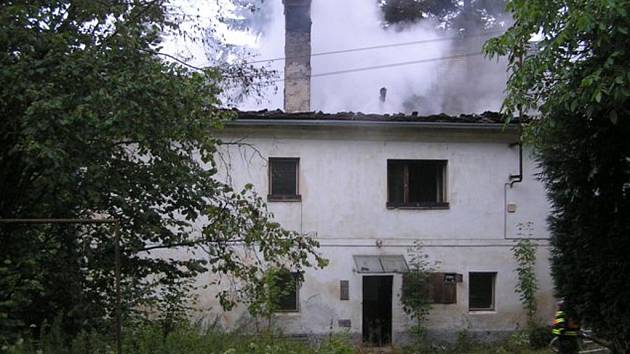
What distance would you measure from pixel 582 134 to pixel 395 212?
6.01 meters

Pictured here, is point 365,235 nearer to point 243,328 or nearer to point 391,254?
point 391,254

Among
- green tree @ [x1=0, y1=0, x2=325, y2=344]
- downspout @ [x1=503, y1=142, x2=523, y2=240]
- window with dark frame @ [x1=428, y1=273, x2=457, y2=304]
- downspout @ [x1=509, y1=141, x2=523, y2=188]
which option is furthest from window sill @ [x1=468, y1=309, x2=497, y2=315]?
green tree @ [x1=0, y1=0, x2=325, y2=344]

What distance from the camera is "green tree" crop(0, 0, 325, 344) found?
20.9ft

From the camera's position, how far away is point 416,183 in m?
14.0

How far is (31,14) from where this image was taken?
6645mm

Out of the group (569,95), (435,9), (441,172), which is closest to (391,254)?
(441,172)

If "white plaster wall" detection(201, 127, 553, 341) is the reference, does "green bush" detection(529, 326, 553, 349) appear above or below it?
below

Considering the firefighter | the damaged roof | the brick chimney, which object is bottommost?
the firefighter

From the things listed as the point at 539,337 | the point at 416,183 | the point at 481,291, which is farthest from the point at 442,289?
the point at 416,183

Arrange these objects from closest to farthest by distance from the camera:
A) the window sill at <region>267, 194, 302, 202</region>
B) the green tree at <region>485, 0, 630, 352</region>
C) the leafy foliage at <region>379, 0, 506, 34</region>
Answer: the green tree at <region>485, 0, 630, 352</region> → the window sill at <region>267, 194, 302, 202</region> → the leafy foliage at <region>379, 0, 506, 34</region>

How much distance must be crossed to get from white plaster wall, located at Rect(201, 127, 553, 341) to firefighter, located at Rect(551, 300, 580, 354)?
14.9ft

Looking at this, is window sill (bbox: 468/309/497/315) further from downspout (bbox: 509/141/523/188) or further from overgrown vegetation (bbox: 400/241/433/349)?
downspout (bbox: 509/141/523/188)

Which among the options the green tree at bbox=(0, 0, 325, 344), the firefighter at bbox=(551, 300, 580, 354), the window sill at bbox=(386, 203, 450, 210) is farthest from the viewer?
the window sill at bbox=(386, 203, 450, 210)

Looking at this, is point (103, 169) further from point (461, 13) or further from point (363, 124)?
point (461, 13)
